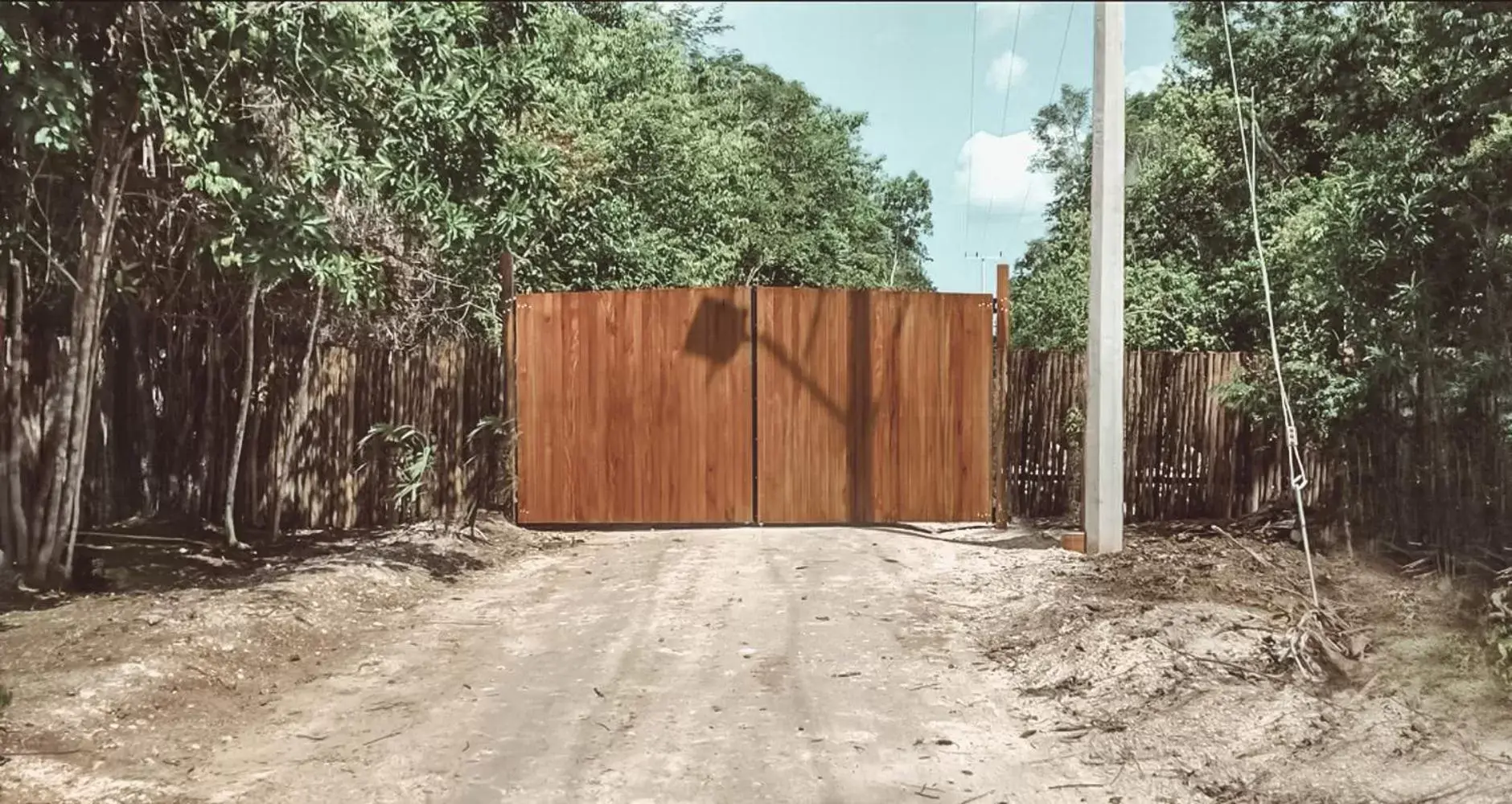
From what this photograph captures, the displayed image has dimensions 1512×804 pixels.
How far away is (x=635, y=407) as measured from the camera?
9.16 meters

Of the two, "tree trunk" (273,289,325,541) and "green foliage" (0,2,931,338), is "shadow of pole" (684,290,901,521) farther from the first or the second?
"tree trunk" (273,289,325,541)

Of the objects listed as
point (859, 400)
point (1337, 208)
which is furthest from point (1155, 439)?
point (859, 400)

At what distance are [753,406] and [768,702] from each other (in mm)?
4267

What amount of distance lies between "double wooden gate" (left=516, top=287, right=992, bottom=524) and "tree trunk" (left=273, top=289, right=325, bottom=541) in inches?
62.7

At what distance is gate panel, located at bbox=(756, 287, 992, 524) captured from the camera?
905 centimetres

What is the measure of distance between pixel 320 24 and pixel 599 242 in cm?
683

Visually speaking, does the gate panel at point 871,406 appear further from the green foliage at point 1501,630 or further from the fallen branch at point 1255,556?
the green foliage at point 1501,630

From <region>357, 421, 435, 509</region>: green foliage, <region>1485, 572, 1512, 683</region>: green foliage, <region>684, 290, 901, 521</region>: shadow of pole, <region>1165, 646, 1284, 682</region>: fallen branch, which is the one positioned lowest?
<region>1165, 646, 1284, 682</region>: fallen branch

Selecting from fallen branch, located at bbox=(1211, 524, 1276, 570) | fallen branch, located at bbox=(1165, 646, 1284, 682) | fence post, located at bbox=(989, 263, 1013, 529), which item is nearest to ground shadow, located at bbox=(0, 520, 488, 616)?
fence post, located at bbox=(989, 263, 1013, 529)

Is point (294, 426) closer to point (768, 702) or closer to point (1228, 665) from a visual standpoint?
point (768, 702)

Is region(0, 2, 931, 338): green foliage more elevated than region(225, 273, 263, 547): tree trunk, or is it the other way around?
region(0, 2, 931, 338): green foliage

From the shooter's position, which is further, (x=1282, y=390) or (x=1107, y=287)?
(x=1107, y=287)

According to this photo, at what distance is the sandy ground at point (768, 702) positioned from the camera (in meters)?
4.07

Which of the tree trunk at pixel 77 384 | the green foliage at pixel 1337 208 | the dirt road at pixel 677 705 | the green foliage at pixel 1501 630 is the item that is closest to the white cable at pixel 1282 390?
the green foliage at pixel 1337 208
